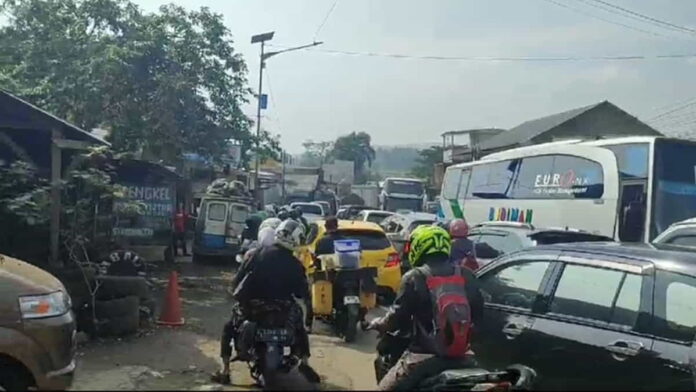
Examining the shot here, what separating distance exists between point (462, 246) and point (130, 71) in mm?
12349

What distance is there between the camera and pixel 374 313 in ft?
39.4

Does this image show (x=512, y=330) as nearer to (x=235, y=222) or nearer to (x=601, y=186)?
(x=601, y=186)

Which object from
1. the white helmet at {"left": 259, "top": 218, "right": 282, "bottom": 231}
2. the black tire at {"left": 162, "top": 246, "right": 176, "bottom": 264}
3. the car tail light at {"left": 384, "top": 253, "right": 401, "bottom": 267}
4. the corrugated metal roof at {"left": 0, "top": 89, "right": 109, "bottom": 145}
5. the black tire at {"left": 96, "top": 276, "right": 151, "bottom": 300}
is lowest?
the black tire at {"left": 162, "top": 246, "right": 176, "bottom": 264}

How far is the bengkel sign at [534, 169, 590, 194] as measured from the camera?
45.1ft

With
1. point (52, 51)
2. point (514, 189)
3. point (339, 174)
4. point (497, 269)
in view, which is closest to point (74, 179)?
point (497, 269)

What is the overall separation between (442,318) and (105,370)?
4.54 m

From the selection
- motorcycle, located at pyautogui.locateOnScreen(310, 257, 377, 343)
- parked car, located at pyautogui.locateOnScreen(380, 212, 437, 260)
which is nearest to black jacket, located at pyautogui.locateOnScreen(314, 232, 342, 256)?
motorcycle, located at pyautogui.locateOnScreen(310, 257, 377, 343)

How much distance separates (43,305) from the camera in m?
5.55

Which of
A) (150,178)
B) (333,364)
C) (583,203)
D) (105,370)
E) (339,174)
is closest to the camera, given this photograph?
(105,370)

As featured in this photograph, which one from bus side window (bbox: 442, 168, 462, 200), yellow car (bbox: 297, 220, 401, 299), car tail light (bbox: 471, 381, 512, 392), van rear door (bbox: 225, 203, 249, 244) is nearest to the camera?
car tail light (bbox: 471, 381, 512, 392)

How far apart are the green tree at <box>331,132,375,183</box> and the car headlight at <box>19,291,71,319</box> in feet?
273

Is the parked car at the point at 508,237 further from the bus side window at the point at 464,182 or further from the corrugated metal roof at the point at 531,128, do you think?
the corrugated metal roof at the point at 531,128

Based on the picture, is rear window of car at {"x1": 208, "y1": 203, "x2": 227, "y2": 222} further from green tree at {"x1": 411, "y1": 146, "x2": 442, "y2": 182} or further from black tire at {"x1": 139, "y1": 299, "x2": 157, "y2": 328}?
green tree at {"x1": 411, "y1": 146, "x2": 442, "y2": 182}

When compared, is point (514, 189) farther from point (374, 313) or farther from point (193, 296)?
point (193, 296)
